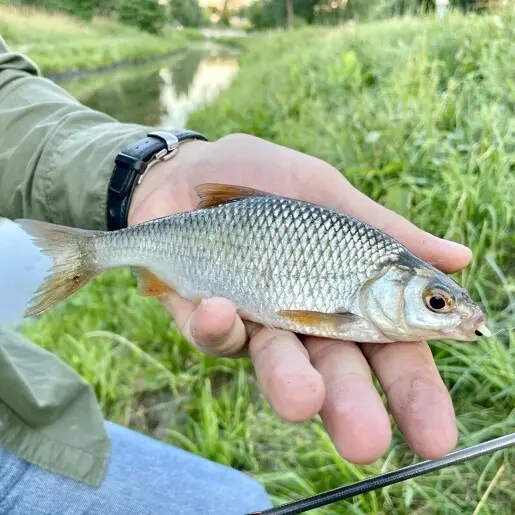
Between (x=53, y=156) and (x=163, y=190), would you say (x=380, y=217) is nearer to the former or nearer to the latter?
(x=163, y=190)

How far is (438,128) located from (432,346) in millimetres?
2103

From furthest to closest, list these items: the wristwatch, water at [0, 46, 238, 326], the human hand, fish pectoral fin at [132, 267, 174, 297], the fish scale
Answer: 1. water at [0, 46, 238, 326]
2. the wristwatch
3. fish pectoral fin at [132, 267, 174, 297]
4. the fish scale
5. the human hand

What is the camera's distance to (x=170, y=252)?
1.85 metres

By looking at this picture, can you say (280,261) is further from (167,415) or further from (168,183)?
(167,415)

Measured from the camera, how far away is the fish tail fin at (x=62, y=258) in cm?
181

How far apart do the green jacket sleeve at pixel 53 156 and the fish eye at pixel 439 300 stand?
1206 millimetres

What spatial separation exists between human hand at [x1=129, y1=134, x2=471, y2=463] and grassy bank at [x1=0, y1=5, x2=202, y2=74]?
19517 millimetres

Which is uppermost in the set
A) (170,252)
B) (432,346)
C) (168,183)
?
(168,183)

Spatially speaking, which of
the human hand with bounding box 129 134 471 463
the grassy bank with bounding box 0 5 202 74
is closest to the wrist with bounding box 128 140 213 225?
the human hand with bounding box 129 134 471 463

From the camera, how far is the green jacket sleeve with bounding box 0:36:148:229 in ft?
6.90

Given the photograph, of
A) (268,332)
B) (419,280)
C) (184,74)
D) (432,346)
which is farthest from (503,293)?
(184,74)

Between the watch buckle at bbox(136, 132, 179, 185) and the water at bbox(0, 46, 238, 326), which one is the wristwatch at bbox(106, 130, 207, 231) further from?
the water at bbox(0, 46, 238, 326)

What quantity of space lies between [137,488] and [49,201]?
Result: 3.60 ft

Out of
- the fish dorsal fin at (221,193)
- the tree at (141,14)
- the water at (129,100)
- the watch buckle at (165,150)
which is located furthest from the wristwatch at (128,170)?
the tree at (141,14)
